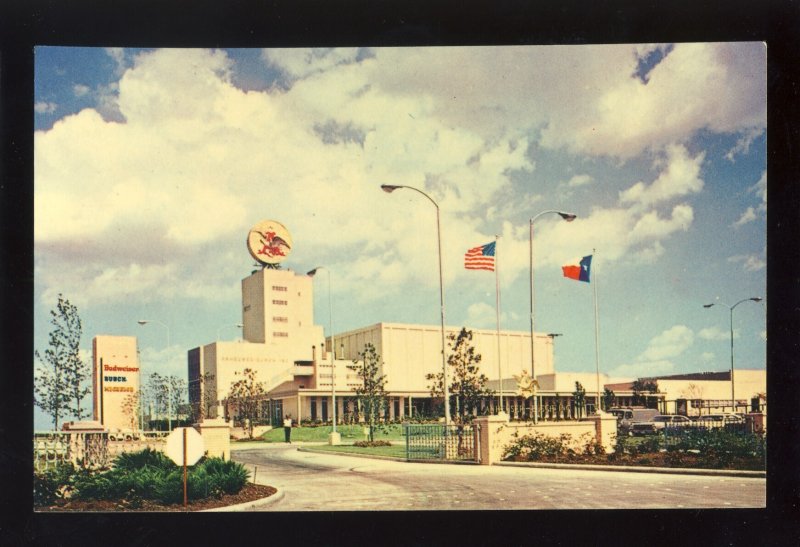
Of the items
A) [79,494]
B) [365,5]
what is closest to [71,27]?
[365,5]

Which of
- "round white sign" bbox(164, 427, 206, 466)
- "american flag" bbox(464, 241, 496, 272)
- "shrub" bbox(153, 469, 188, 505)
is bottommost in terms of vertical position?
"shrub" bbox(153, 469, 188, 505)

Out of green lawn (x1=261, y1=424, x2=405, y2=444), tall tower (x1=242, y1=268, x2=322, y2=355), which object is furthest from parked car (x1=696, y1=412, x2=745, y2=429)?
tall tower (x1=242, y1=268, x2=322, y2=355)

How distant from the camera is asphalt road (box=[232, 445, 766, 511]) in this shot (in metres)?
17.2

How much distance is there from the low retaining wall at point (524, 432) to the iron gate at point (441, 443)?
0.45 meters

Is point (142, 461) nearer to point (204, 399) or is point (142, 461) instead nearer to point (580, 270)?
point (580, 270)

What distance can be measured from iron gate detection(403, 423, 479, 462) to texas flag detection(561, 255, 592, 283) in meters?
7.37

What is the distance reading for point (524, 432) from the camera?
84.4 ft

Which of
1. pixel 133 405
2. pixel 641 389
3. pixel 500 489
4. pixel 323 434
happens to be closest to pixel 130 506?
pixel 500 489

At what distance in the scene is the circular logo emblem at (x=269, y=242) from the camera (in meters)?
84.5

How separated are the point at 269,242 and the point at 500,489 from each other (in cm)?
6917

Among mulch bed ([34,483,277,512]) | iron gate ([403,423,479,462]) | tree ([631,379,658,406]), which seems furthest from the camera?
tree ([631,379,658,406])

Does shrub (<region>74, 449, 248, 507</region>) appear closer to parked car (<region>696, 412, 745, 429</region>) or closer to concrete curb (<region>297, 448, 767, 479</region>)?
concrete curb (<region>297, 448, 767, 479</region>)

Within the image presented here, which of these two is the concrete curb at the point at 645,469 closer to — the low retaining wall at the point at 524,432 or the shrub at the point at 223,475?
the low retaining wall at the point at 524,432
